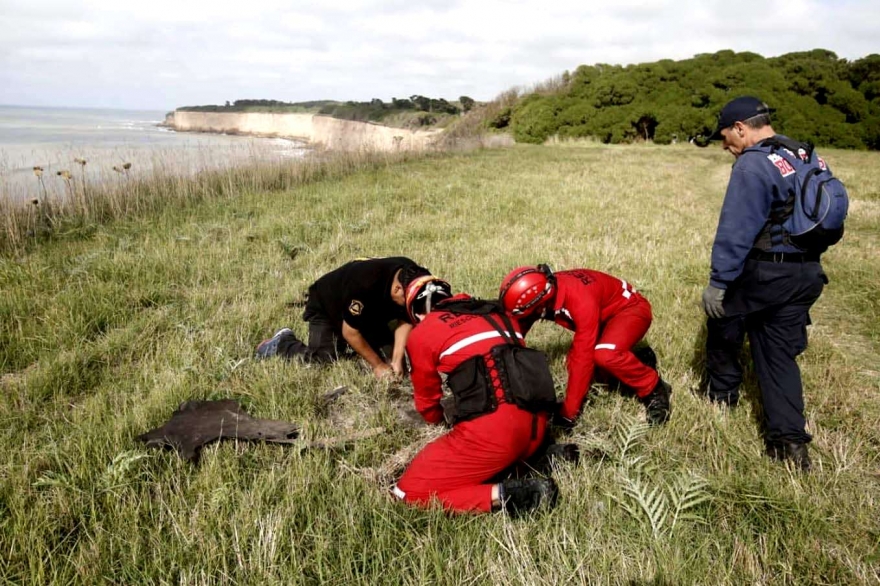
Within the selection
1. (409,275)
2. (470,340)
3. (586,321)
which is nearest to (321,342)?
(409,275)

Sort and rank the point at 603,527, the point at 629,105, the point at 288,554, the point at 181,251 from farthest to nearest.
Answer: the point at 629,105 < the point at 181,251 < the point at 603,527 < the point at 288,554

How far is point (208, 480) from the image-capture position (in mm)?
2908

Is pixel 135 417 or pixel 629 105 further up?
pixel 629 105

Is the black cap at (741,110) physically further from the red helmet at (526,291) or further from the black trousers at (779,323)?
the red helmet at (526,291)

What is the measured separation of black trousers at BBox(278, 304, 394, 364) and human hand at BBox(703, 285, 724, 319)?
2732 mm

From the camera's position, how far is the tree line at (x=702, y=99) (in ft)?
76.5

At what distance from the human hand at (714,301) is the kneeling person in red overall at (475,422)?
4.18 feet

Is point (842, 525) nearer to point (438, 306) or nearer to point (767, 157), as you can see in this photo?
point (767, 157)

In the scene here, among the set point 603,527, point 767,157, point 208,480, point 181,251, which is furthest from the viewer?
point 181,251

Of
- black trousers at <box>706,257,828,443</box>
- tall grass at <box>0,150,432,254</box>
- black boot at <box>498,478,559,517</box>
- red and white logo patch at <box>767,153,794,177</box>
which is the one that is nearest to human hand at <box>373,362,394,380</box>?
black boot at <box>498,478,559,517</box>

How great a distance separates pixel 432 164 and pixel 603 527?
15.4 m

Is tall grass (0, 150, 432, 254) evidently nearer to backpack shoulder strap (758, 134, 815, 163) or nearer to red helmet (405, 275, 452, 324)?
red helmet (405, 275, 452, 324)

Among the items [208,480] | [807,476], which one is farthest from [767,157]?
[208,480]

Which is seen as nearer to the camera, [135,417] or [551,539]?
[551,539]
